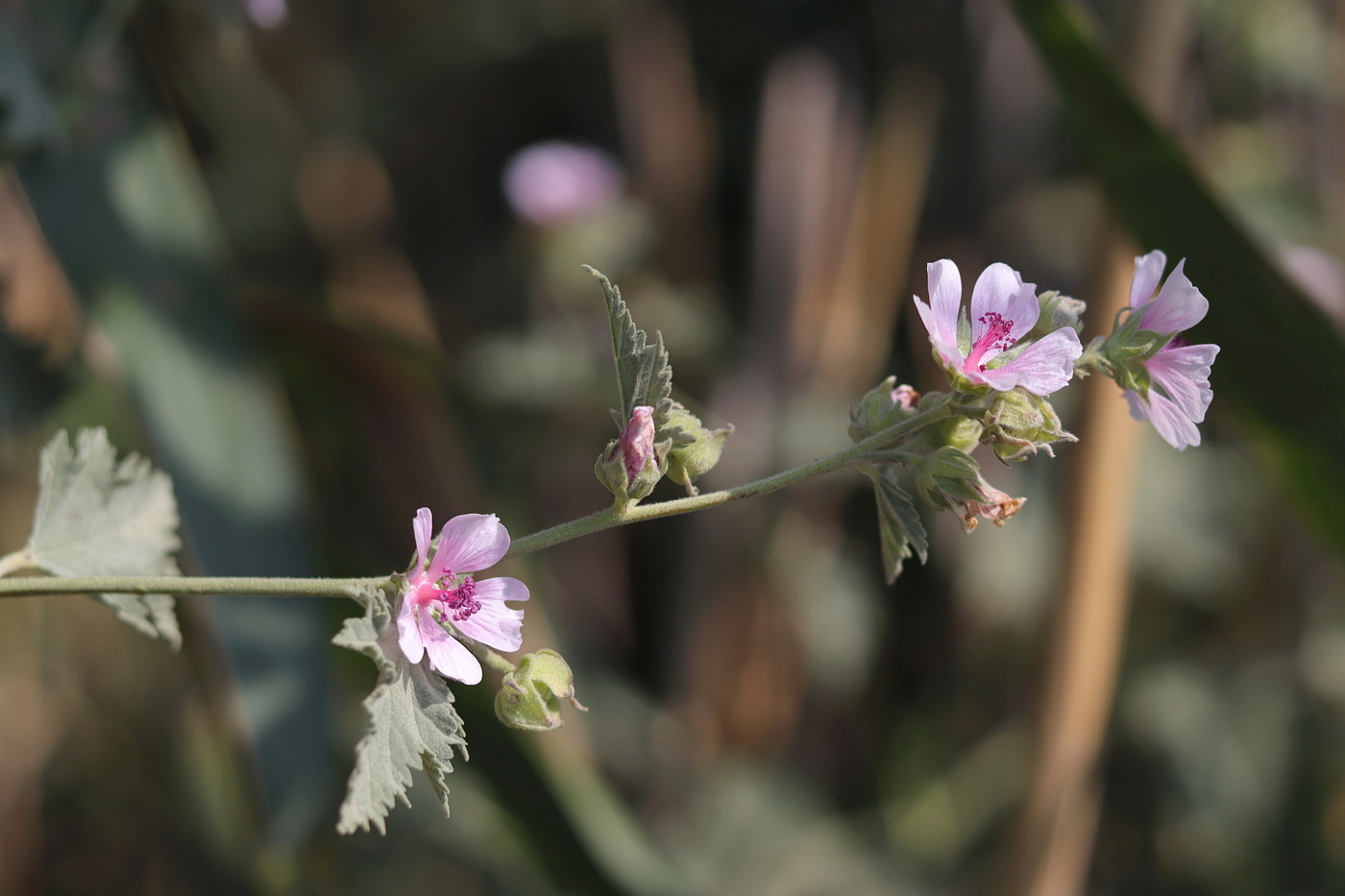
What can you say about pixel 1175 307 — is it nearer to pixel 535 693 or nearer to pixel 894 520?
pixel 894 520

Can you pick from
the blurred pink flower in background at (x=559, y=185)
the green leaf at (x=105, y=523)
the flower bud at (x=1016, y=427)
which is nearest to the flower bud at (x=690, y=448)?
the flower bud at (x=1016, y=427)

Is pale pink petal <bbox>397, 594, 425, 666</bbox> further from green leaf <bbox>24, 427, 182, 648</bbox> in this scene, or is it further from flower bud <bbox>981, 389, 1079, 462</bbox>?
flower bud <bbox>981, 389, 1079, 462</bbox>

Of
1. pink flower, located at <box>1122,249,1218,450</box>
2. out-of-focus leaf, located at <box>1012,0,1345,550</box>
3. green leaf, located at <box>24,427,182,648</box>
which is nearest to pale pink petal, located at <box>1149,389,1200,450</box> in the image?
pink flower, located at <box>1122,249,1218,450</box>

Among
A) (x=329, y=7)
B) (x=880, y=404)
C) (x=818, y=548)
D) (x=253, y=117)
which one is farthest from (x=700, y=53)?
(x=880, y=404)

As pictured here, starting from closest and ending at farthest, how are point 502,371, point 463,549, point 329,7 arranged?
point 463,549
point 502,371
point 329,7

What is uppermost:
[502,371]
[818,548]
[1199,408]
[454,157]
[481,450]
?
[454,157]

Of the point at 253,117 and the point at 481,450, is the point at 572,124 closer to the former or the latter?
the point at 253,117
